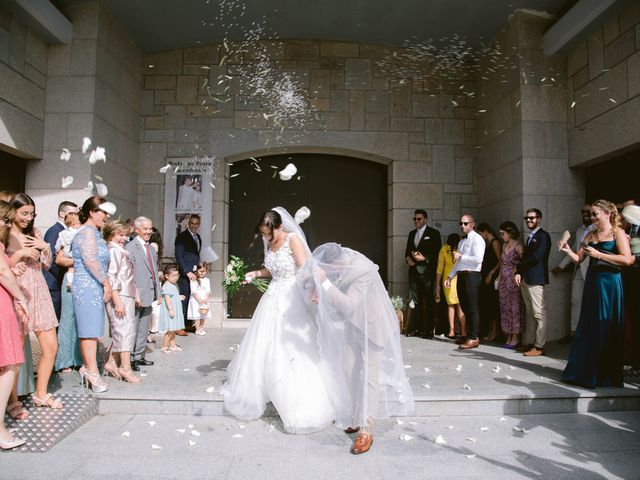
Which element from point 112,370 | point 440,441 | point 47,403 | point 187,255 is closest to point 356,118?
point 187,255

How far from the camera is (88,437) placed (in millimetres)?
3732

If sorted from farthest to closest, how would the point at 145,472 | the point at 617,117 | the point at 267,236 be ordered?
the point at 617,117 → the point at 267,236 → the point at 145,472

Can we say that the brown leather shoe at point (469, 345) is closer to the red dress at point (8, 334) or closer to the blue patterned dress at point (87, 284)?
the blue patterned dress at point (87, 284)

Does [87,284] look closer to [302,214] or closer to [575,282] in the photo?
[302,214]

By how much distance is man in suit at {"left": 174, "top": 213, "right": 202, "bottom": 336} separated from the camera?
26.0ft

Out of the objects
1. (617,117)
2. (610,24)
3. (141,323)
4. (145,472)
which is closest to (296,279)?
(145,472)

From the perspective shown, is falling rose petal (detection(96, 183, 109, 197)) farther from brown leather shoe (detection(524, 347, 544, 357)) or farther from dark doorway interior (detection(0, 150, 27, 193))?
brown leather shoe (detection(524, 347, 544, 357))

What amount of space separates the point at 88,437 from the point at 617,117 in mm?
7023

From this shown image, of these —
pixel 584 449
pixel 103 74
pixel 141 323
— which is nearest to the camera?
pixel 584 449

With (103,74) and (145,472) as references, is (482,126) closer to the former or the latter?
(103,74)

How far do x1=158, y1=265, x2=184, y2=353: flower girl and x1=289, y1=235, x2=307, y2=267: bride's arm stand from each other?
262 centimetres

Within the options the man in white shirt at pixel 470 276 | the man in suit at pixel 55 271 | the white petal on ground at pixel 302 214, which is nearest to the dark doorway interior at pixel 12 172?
the man in suit at pixel 55 271

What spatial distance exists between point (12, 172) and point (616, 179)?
8612 mm

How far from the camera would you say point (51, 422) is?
3781mm
